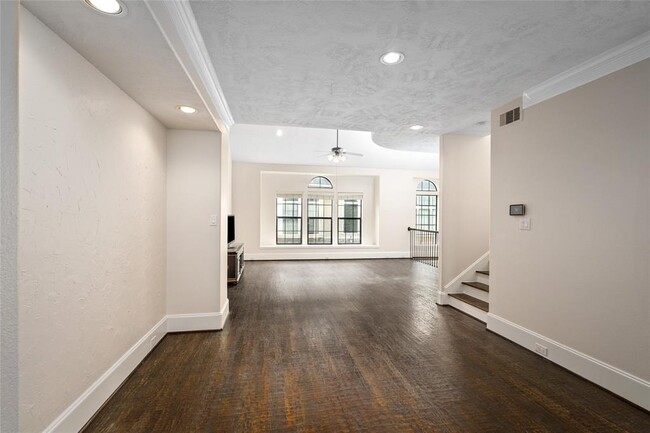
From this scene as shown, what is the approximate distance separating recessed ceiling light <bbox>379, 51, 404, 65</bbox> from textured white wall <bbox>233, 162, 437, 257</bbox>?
20.2ft

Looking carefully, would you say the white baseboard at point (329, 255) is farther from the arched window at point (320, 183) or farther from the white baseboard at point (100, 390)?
the white baseboard at point (100, 390)

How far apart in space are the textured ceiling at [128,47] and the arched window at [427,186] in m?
8.07

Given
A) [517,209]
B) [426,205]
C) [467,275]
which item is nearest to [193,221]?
[517,209]

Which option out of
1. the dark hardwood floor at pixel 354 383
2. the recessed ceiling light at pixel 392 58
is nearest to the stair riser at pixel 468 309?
the dark hardwood floor at pixel 354 383

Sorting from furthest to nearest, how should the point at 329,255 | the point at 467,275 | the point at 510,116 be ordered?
the point at 329,255 → the point at 467,275 → the point at 510,116

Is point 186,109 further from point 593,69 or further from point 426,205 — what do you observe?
point 426,205

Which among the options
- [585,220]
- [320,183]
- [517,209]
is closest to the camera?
[585,220]

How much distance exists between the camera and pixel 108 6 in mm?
1383

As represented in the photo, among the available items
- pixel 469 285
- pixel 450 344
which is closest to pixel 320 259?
pixel 469 285

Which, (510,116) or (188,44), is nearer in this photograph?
(188,44)

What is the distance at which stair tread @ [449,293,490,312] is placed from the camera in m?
3.69

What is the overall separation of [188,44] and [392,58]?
1456 mm

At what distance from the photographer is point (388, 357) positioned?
106 inches

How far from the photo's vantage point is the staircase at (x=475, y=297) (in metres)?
3.69
